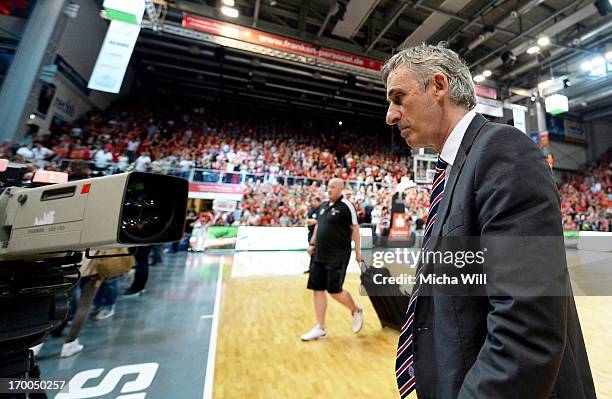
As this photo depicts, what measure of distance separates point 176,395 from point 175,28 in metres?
8.30

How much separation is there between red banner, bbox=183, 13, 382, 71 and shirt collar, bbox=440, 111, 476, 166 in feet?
26.6

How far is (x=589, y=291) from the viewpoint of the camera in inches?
197

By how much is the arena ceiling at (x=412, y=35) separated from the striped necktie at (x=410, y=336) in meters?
7.91

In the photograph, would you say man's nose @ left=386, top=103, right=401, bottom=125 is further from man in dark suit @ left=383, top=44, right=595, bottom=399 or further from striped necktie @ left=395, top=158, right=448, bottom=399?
striped necktie @ left=395, top=158, right=448, bottom=399

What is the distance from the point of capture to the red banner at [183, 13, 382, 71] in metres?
7.24

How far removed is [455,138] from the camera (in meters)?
0.81

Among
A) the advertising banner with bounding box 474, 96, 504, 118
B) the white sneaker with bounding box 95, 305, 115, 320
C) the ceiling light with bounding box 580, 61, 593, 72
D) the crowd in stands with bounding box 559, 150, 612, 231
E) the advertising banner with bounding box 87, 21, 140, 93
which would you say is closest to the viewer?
the white sneaker with bounding box 95, 305, 115, 320

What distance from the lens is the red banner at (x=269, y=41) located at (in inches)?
285

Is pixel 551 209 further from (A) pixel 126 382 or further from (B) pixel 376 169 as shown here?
(B) pixel 376 169

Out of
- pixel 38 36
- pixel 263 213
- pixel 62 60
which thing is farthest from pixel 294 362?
pixel 62 60

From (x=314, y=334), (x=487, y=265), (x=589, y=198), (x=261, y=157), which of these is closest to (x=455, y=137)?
(x=487, y=265)

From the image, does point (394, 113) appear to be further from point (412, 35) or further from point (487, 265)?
point (412, 35)

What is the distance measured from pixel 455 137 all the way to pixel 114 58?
22.8 feet

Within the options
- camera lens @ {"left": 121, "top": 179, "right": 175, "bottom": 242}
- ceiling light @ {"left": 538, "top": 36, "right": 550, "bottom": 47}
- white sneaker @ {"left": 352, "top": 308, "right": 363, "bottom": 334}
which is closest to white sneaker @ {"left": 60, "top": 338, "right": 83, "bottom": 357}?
camera lens @ {"left": 121, "top": 179, "right": 175, "bottom": 242}
